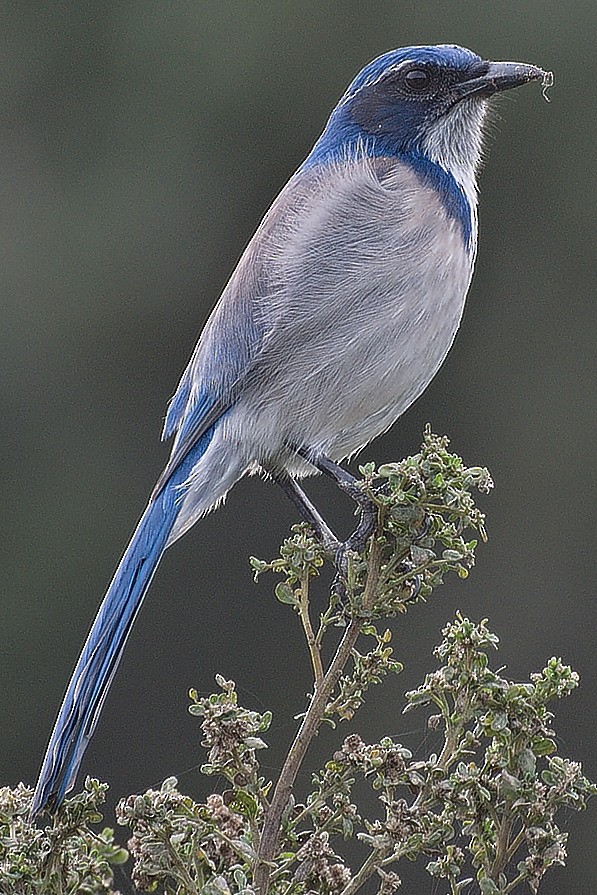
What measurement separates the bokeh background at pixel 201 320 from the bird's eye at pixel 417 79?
4.36 m

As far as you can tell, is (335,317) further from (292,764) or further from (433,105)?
(292,764)

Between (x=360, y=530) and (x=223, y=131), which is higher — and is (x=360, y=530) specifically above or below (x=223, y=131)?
below

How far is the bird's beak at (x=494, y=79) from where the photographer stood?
300 centimetres

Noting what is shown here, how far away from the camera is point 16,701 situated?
739 cm

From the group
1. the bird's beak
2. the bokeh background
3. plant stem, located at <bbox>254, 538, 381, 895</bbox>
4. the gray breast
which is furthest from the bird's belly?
the bokeh background

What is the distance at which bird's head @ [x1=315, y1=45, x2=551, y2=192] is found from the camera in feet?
10.1

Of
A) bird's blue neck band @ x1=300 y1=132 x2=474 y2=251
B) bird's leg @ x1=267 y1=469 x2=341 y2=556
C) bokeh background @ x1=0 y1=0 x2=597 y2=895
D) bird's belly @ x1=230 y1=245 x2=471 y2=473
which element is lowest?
bird's leg @ x1=267 y1=469 x2=341 y2=556

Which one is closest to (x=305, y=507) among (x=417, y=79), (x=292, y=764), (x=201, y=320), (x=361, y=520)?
(x=361, y=520)

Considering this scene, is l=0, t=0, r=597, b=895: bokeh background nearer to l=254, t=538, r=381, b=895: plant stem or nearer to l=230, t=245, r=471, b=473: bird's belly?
l=230, t=245, r=471, b=473: bird's belly

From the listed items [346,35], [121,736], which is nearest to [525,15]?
[346,35]

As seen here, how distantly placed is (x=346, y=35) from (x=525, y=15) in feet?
2.97

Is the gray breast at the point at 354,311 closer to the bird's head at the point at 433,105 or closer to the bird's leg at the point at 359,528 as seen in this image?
the bird's head at the point at 433,105

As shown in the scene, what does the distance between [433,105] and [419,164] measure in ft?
0.45

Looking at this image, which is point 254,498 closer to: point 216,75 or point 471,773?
point 216,75
